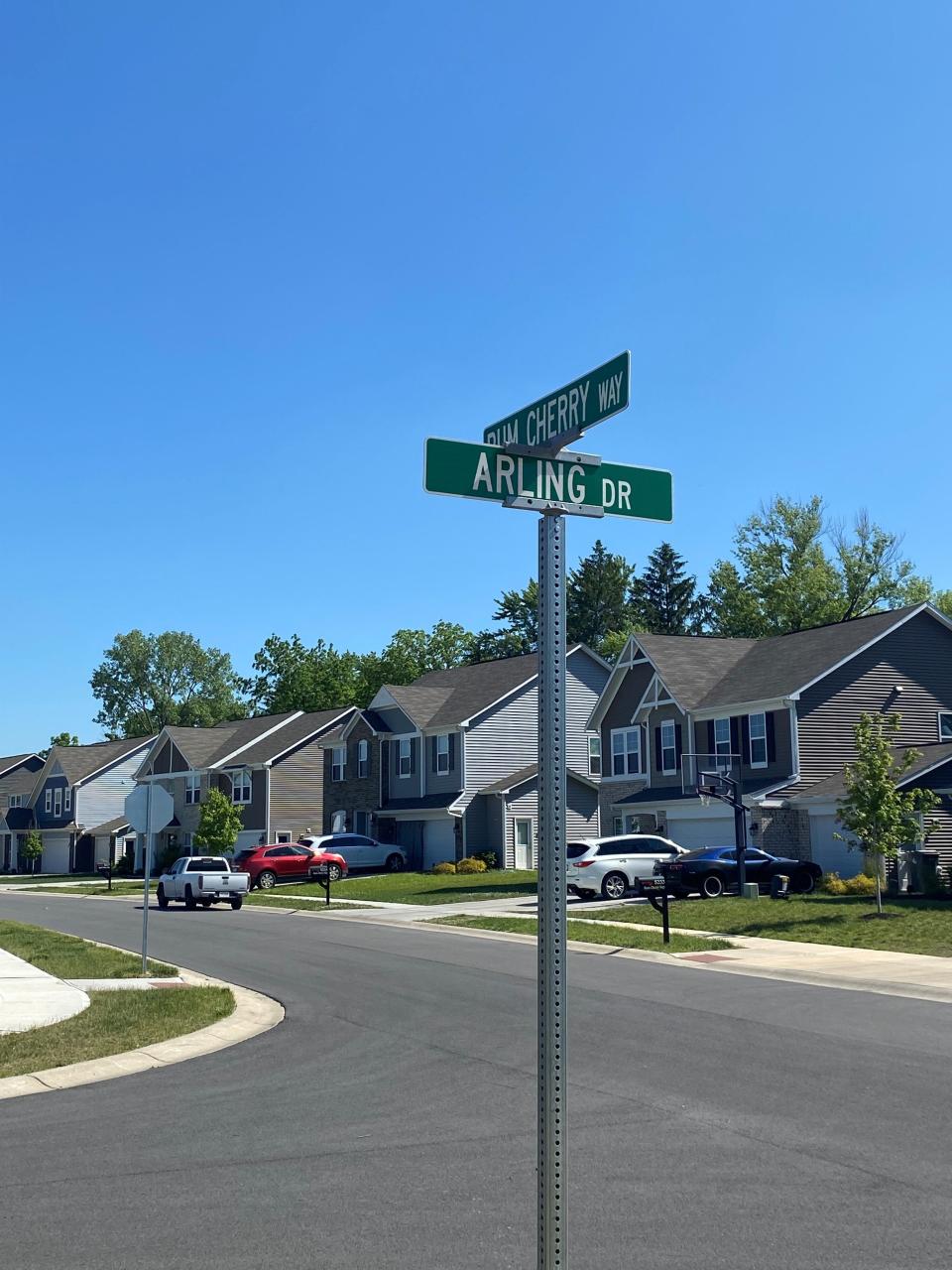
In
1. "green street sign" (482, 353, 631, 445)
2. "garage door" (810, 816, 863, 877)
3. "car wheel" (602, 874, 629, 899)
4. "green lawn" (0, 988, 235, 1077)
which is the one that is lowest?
"green lawn" (0, 988, 235, 1077)

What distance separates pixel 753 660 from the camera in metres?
46.4

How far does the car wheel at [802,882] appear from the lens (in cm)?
3553

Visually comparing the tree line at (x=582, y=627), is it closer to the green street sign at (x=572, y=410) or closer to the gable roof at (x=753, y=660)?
the gable roof at (x=753, y=660)

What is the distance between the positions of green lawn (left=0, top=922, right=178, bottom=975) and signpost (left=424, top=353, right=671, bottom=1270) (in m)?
16.3

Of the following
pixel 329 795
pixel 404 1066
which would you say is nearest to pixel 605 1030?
pixel 404 1066

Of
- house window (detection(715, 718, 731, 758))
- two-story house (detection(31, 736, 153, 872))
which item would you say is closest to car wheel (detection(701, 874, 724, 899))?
house window (detection(715, 718, 731, 758))

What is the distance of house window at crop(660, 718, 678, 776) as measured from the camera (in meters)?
45.3

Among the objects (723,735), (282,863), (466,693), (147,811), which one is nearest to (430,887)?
(282,863)

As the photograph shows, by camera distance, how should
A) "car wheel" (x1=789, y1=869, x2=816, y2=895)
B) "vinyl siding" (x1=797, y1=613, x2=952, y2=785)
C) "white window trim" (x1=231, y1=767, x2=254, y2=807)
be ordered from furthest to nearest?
"white window trim" (x1=231, y1=767, x2=254, y2=807) → "vinyl siding" (x1=797, y1=613, x2=952, y2=785) → "car wheel" (x1=789, y1=869, x2=816, y2=895)

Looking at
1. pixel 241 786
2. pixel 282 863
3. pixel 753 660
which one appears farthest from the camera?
pixel 241 786

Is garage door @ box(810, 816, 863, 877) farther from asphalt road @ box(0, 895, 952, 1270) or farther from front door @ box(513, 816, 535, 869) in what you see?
asphalt road @ box(0, 895, 952, 1270)

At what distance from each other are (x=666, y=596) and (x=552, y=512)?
94.1 metres

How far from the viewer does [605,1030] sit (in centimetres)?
1359

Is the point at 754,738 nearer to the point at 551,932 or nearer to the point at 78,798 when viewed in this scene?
the point at 551,932
